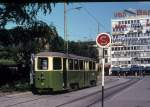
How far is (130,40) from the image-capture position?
550ft

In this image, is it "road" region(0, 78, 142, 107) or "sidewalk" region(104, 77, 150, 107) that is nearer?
"road" region(0, 78, 142, 107)

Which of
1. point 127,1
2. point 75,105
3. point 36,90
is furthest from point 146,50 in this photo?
point 127,1

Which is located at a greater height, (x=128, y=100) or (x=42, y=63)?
(x=42, y=63)

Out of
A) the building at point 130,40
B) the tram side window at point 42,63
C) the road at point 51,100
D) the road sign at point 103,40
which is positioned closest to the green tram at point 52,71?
the tram side window at point 42,63

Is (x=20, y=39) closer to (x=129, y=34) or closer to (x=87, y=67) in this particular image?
(x=87, y=67)

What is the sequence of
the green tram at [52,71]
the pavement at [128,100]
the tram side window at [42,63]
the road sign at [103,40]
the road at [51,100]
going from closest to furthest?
the road sign at [103,40], the pavement at [128,100], the road at [51,100], the green tram at [52,71], the tram side window at [42,63]

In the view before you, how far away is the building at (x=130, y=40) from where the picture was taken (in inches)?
6378

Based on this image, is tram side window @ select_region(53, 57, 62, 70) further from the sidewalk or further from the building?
the building

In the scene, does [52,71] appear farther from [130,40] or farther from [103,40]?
[130,40]

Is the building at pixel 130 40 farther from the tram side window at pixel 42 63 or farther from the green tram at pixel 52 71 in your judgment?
the tram side window at pixel 42 63

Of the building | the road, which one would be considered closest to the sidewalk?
the road

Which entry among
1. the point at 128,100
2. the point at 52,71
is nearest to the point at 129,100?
the point at 128,100

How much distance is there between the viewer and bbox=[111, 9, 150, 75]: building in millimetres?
162000

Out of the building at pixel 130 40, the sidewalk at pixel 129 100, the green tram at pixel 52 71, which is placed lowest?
the sidewalk at pixel 129 100
